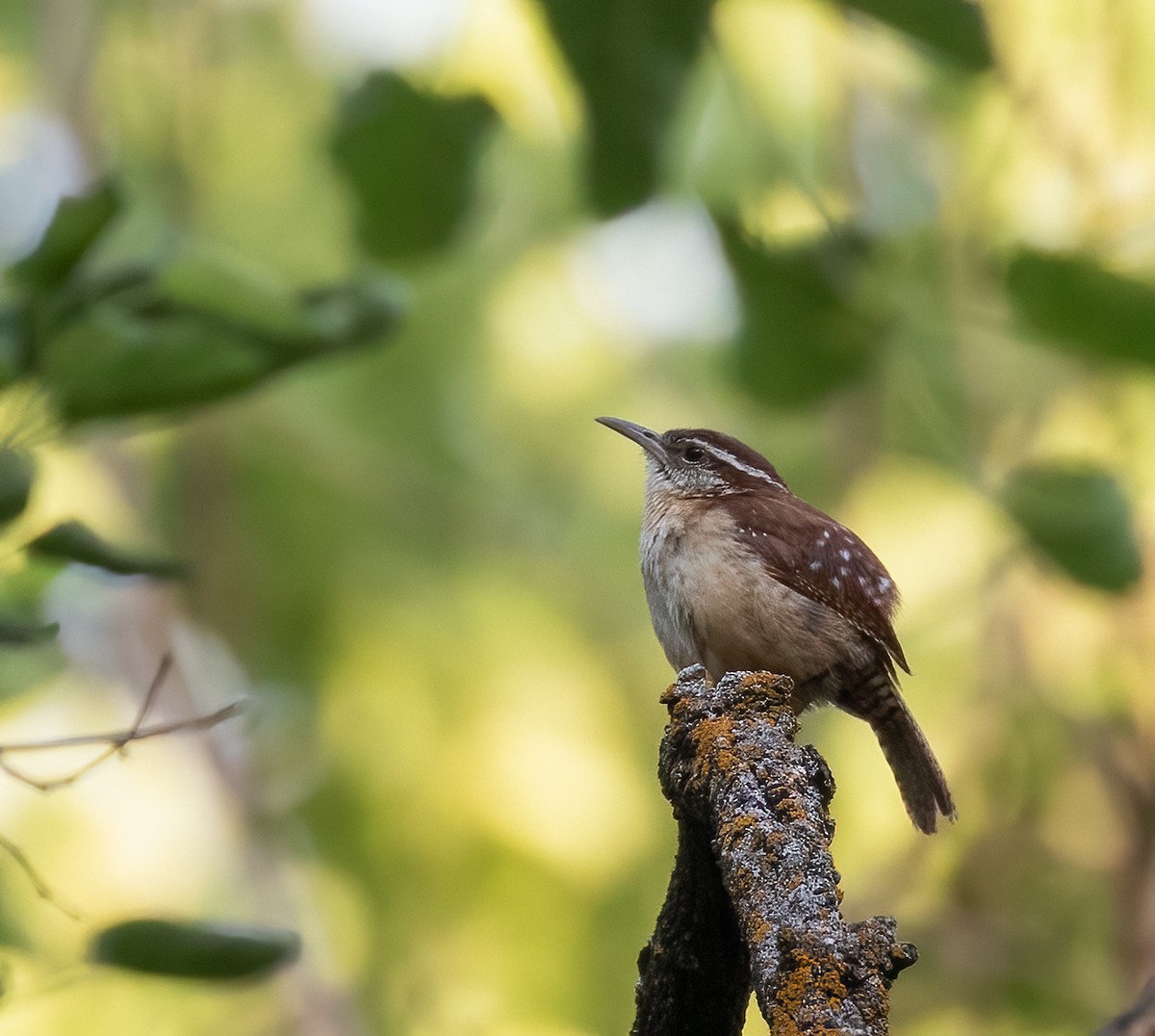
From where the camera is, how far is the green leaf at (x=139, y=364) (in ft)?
7.77

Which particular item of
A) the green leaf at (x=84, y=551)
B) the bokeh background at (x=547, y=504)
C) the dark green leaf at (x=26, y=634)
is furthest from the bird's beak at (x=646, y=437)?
the dark green leaf at (x=26, y=634)

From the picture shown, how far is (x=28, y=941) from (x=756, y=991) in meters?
1.67

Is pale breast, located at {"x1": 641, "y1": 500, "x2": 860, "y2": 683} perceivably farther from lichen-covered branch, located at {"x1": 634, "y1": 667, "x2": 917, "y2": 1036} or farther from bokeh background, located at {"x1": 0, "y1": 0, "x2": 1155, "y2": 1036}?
lichen-covered branch, located at {"x1": 634, "y1": 667, "x2": 917, "y2": 1036}

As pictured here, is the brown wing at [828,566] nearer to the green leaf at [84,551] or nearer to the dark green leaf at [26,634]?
the green leaf at [84,551]

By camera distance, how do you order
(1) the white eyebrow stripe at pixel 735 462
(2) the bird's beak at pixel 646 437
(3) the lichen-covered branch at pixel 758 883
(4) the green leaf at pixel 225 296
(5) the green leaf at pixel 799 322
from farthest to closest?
(2) the bird's beak at pixel 646 437
(1) the white eyebrow stripe at pixel 735 462
(5) the green leaf at pixel 799 322
(4) the green leaf at pixel 225 296
(3) the lichen-covered branch at pixel 758 883

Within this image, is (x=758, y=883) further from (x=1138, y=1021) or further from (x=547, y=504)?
(x=547, y=504)

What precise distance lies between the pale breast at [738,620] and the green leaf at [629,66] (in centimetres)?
142

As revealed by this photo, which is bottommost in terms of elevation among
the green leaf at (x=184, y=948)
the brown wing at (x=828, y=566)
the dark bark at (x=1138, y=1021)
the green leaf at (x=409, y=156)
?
the dark bark at (x=1138, y=1021)

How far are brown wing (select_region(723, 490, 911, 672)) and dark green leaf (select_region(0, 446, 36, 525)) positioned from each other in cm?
286

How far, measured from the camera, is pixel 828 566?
4758 millimetres

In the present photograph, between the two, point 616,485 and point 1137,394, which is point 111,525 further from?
point 1137,394

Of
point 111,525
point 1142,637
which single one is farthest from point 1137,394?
point 111,525

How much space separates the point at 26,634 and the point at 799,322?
234 centimetres

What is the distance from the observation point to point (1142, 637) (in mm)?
6309
